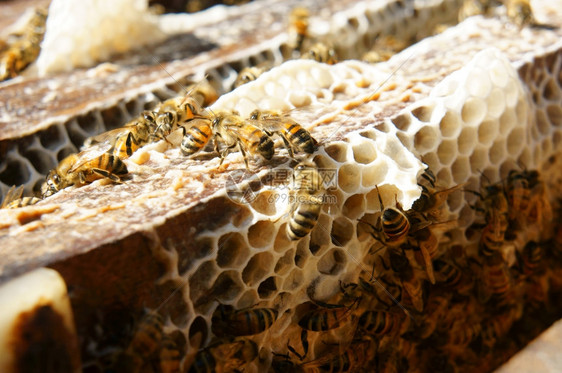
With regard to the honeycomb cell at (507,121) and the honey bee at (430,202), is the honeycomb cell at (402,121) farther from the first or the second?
the honeycomb cell at (507,121)

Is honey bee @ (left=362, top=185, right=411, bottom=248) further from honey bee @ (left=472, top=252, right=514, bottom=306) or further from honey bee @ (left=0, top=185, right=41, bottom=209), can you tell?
honey bee @ (left=0, top=185, right=41, bottom=209)

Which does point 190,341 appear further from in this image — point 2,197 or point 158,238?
point 2,197

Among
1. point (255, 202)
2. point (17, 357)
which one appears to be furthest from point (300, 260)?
point (17, 357)

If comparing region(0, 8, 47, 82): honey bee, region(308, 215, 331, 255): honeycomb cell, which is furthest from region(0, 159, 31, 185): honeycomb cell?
region(308, 215, 331, 255): honeycomb cell

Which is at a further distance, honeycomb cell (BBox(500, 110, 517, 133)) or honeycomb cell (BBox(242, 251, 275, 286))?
honeycomb cell (BBox(500, 110, 517, 133))

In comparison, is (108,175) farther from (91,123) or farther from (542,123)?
(542,123)

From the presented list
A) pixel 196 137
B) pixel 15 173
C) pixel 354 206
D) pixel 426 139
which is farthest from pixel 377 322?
pixel 15 173

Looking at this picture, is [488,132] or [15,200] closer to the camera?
[15,200]
